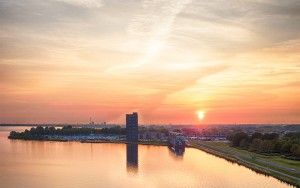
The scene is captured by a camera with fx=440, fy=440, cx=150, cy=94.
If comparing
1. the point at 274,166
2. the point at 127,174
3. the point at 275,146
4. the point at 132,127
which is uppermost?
the point at 132,127

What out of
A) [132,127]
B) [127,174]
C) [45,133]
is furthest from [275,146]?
[45,133]

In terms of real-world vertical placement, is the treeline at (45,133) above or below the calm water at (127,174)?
above

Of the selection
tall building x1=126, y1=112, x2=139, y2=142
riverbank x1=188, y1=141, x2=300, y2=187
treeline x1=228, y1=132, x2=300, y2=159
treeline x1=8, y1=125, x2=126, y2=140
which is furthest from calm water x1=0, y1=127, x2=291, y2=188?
treeline x1=8, y1=125, x2=126, y2=140

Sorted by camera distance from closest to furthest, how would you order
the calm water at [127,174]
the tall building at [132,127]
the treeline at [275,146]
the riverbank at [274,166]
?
the riverbank at [274,166] < the calm water at [127,174] < the treeline at [275,146] < the tall building at [132,127]

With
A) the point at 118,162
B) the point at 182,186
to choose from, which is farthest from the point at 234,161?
the point at 182,186

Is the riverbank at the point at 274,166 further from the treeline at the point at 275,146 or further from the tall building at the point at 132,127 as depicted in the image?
the tall building at the point at 132,127

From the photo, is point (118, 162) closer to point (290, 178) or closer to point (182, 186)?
point (182, 186)

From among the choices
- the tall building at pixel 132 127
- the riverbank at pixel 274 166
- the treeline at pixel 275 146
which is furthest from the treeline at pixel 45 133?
the riverbank at pixel 274 166

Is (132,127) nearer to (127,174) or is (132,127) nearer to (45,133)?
(45,133)
